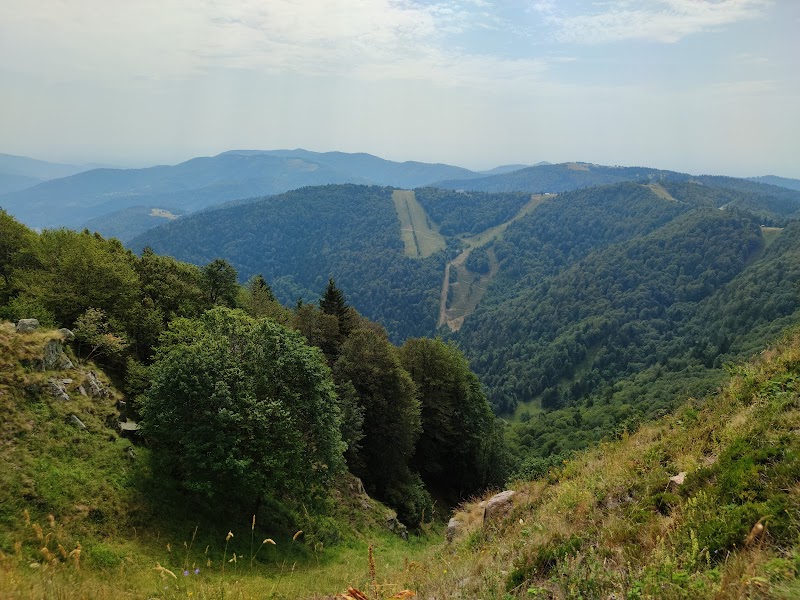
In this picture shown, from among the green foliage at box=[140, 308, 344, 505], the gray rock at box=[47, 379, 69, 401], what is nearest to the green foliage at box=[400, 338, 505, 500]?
the green foliage at box=[140, 308, 344, 505]

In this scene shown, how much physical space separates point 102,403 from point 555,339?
590 feet

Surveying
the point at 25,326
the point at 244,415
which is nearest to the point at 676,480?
the point at 244,415

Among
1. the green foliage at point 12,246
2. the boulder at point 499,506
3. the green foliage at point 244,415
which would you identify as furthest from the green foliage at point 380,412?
the green foliage at point 12,246

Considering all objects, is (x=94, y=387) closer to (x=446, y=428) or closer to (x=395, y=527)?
(x=395, y=527)

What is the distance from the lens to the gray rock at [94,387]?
19.3 m

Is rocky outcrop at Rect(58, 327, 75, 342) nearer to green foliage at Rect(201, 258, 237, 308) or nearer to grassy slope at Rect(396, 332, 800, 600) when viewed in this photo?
green foliage at Rect(201, 258, 237, 308)

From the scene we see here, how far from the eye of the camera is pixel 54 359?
18.8m

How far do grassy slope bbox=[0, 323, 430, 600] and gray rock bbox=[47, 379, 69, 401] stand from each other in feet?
0.71

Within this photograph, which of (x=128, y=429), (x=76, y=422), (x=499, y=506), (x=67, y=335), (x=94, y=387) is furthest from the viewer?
(x=67, y=335)

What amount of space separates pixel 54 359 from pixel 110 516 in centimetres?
827

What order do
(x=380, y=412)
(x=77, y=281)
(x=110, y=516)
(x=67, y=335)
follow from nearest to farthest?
(x=110, y=516), (x=67, y=335), (x=77, y=281), (x=380, y=412)

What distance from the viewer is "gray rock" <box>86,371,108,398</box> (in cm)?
1934

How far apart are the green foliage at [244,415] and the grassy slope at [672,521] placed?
9.60m

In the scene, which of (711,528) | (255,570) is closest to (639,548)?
(711,528)
